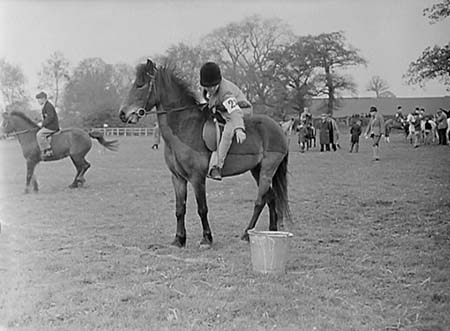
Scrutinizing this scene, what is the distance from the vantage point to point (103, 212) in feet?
22.6

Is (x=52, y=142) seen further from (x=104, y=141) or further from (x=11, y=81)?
(x=11, y=81)

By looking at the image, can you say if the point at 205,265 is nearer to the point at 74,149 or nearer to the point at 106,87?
the point at 106,87

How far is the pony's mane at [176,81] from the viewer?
4863 mm

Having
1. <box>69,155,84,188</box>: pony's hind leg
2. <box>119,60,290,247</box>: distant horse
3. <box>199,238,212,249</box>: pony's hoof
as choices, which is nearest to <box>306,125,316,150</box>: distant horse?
<box>69,155,84,188</box>: pony's hind leg

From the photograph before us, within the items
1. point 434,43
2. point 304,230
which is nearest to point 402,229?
point 304,230

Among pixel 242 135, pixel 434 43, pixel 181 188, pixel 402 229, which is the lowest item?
pixel 402 229

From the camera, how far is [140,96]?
4727mm

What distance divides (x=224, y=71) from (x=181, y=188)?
2.13 m

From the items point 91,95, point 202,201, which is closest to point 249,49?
point 202,201

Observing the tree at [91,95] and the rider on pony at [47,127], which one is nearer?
the tree at [91,95]

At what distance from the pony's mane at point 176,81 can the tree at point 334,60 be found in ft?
5.45

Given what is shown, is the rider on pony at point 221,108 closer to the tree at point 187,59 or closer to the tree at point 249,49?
the tree at point 187,59

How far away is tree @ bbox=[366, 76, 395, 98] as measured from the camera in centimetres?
515

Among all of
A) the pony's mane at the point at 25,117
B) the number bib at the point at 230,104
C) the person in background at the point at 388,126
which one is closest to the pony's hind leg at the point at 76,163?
the pony's mane at the point at 25,117
